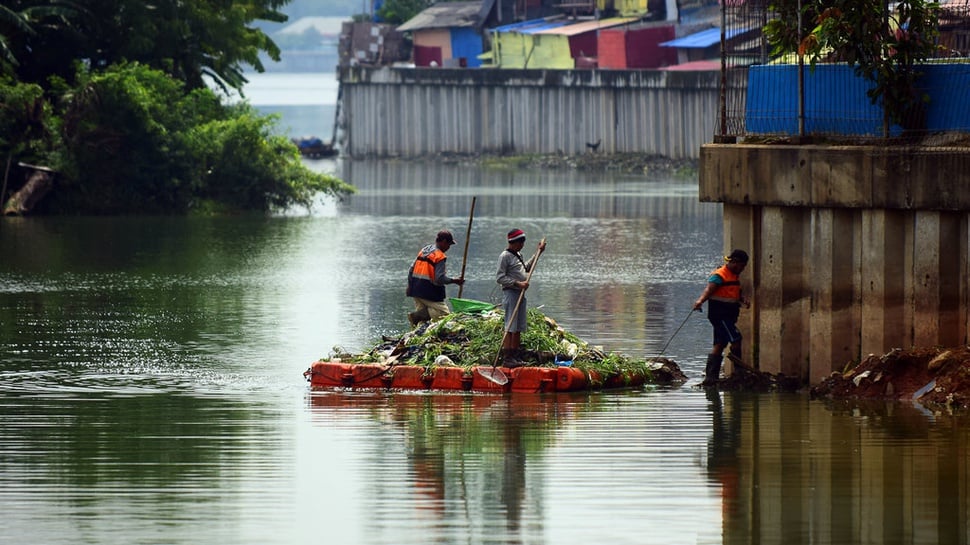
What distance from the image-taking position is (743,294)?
22.5 metres

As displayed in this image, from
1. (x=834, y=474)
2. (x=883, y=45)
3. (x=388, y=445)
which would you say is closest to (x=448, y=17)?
(x=883, y=45)

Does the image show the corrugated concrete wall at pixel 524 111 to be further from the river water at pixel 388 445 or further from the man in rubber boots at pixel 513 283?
the man in rubber boots at pixel 513 283

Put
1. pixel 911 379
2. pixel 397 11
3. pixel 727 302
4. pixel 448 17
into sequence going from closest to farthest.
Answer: pixel 911 379 → pixel 727 302 → pixel 448 17 → pixel 397 11

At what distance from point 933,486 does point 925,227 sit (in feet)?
15.3

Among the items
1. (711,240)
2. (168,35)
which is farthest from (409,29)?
(711,240)

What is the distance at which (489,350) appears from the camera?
22547 millimetres

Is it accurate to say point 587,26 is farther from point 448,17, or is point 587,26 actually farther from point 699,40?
point 448,17

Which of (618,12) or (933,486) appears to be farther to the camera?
(618,12)

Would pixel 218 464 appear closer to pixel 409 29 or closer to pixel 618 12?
pixel 618 12

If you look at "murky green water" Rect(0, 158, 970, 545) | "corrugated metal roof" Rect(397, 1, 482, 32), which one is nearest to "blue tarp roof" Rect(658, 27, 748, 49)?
"corrugated metal roof" Rect(397, 1, 482, 32)

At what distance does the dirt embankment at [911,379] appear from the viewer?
67.5 feet

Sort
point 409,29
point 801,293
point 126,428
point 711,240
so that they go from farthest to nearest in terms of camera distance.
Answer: point 409,29, point 711,240, point 801,293, point 126,428

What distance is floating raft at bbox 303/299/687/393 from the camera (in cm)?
2211

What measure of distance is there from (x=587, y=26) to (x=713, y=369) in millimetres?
67395
